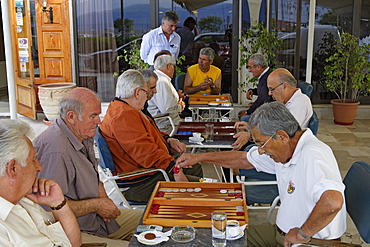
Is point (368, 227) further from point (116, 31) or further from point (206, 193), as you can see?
point (116, 31)

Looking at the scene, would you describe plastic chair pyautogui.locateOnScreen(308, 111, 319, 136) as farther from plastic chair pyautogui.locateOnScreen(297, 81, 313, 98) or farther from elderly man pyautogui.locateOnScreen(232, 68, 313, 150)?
plastic chair pyautogui.locateOnScreen(297, 81, 313, 98)

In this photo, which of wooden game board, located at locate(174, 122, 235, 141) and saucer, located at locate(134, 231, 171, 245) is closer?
saucer, located at locate(134, 231, 171, 245)

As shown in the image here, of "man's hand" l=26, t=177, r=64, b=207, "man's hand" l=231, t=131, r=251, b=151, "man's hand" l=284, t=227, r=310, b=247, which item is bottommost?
"man's hand" l=284, t=227, r=310, b=247

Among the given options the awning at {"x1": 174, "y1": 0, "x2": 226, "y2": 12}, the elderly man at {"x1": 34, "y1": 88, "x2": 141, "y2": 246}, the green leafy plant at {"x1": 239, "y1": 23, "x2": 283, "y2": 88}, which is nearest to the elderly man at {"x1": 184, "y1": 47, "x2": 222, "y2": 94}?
the green leafy plant at {"x1": 239, "y1": 23, "x2": 283, "y2": 88}

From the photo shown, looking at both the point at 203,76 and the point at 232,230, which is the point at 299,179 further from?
the point at 203,76

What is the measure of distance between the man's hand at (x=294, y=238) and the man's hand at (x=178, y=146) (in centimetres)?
160

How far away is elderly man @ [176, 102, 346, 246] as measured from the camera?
6.27ft

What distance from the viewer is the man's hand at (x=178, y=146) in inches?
139

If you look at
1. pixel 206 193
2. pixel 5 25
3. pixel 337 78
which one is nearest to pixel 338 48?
pixel 337 78

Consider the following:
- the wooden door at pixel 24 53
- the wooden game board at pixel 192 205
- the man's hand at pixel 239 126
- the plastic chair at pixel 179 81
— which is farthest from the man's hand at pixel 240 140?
the wooden door at pixel 24 53

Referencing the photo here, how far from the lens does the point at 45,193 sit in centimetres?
188

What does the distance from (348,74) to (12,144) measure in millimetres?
6817

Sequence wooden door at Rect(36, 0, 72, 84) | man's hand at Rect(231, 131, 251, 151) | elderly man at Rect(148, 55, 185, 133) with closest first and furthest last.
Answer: man's hand at Rect(231, 131, 251, 151), elderly man at Rect(148, 55, 185, 133), wooden door at Rect(36, 0, 72, 84)

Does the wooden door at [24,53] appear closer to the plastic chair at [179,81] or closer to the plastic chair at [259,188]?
the plastic chair at [179,81]
